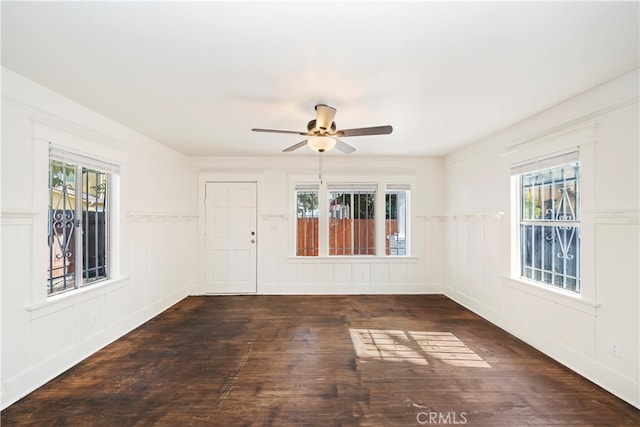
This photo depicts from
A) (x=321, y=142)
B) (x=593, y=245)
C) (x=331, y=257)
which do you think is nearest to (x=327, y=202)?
(x=331, y=257)

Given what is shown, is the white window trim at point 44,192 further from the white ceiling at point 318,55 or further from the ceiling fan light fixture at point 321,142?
the ceiling fan light fixture at point 321,142

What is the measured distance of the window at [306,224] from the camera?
507 cm

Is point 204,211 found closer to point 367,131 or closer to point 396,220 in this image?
point 396,220

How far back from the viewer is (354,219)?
508 centimetres

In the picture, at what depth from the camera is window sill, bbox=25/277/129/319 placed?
2234 millimetres

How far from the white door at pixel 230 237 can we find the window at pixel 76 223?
185 cm

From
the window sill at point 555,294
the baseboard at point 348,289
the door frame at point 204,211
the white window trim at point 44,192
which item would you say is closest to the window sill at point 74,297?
the white window trim at point 44,192

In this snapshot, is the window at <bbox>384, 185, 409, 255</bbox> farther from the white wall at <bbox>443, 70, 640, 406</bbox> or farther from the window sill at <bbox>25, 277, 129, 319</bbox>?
the window sill at <bbox>25, 277, 129, 319</bbox>

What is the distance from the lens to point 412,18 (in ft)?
4.83

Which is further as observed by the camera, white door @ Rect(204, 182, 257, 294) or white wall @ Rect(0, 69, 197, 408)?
white door @ Rect(204, 182, 257, 294)

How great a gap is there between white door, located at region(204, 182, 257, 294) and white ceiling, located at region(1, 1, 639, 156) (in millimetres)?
2109

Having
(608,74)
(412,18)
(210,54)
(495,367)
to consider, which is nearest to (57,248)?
(210,54)

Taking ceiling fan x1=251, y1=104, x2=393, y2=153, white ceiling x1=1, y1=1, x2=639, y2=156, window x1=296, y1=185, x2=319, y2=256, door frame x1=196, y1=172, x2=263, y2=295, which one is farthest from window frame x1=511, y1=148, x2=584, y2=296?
door frame x1=196, y1=172, x2=263, y2=295

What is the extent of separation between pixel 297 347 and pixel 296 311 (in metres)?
1.11
